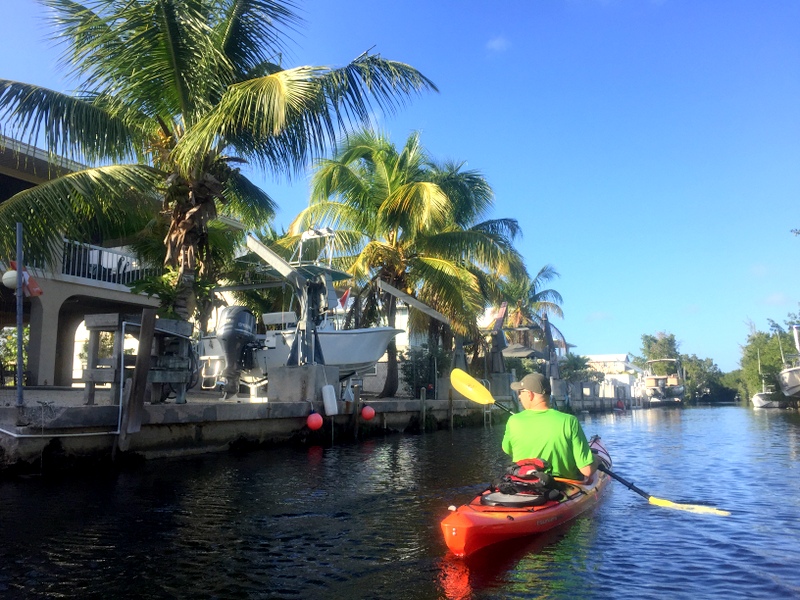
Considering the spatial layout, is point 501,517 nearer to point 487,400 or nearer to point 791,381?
point 487,400

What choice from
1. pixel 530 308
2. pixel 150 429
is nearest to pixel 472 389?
pixel 150 429

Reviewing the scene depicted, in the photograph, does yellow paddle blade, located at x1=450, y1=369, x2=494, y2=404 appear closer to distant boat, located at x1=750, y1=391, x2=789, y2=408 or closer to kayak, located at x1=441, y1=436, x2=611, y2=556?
kayak, located at x1=441, y1=436, x2=611, y2=556

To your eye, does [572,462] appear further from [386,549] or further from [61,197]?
[61,197]

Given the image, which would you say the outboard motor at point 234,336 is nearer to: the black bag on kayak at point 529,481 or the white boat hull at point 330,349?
the white boat hull at point 330,349

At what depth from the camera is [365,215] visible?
24344mm

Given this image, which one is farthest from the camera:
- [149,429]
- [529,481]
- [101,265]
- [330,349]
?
[101,265]

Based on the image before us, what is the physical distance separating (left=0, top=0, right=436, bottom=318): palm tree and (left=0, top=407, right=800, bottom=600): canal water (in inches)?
180

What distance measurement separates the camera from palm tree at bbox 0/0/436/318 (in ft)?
38.6

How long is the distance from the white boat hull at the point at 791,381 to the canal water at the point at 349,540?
31.2 meters

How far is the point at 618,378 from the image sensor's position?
78.5 meters

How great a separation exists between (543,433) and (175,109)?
398 inches

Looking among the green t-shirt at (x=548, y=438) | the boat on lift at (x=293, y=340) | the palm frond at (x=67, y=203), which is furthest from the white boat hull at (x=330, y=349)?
the green t-shirt at (x=548, y=438)

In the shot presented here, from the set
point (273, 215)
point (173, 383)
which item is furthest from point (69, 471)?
point (273, 215)

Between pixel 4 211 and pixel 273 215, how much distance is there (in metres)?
7.00
